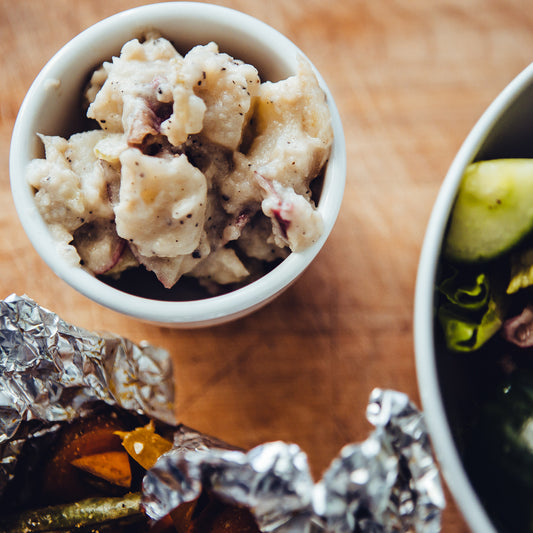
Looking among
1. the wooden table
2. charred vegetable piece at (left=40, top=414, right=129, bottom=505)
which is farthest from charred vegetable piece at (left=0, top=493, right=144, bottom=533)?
the wooden table

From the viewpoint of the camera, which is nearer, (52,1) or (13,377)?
(13,377)

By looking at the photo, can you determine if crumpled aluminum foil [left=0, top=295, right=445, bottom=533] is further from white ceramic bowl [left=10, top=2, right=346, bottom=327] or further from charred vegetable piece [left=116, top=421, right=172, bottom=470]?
white ceramic bowl [left=10, top=2, right=346, bottom=327]

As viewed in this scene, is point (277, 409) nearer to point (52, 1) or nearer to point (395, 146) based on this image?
point (395, 146)

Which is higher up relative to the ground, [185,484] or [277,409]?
[185,484]

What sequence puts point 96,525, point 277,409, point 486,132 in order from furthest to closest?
1. point 277,409
2. point 96,525
3. point 486,132

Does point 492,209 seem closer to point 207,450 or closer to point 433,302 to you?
point 433,302

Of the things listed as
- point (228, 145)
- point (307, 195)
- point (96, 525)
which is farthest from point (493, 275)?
point (96, 525)
